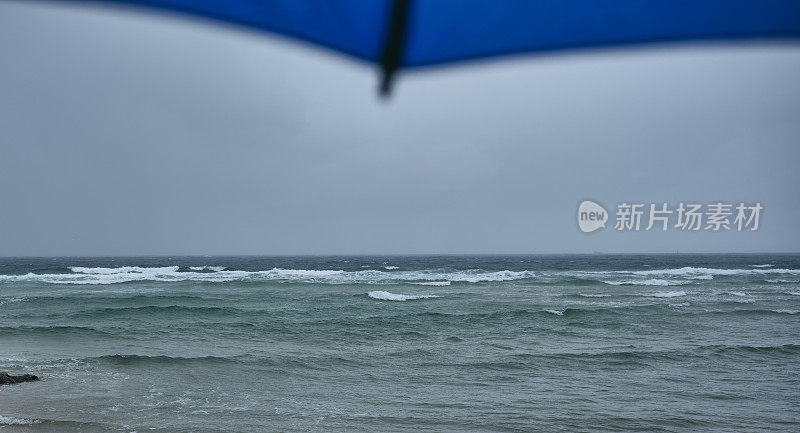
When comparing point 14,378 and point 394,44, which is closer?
point 394,44

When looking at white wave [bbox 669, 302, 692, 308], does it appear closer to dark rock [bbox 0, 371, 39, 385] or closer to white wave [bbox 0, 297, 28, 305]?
dark rock [bbox 0, 371, 39, 385]

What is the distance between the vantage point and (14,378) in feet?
29.2

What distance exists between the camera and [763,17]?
1.22 meters

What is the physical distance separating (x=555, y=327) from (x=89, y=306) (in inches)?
680

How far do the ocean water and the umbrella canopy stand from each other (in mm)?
6710

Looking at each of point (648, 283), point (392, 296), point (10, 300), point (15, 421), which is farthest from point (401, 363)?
point (648, 283)

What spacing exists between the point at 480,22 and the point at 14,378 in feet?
35.1

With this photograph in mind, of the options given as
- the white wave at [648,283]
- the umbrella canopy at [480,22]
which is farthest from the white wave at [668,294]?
the umbrella canopy at [480,22]

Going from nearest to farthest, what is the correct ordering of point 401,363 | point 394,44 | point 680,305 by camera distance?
point 394,44 < point 401,363 < point 680,305

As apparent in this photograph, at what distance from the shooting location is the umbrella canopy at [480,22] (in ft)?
3.71

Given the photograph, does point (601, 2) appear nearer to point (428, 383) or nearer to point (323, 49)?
point (323, 49)

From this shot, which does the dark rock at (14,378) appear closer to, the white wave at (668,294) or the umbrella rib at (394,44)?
the umbrella rib at (394,44)

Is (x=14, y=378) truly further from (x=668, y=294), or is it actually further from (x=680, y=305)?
(x=668, y=294)

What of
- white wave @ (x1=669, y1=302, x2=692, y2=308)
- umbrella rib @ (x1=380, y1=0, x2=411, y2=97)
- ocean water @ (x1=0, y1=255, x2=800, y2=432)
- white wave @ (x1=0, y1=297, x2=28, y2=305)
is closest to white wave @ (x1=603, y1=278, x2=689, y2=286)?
ocean water @ (x1=0, y1=255, x2=800, y2=432)
